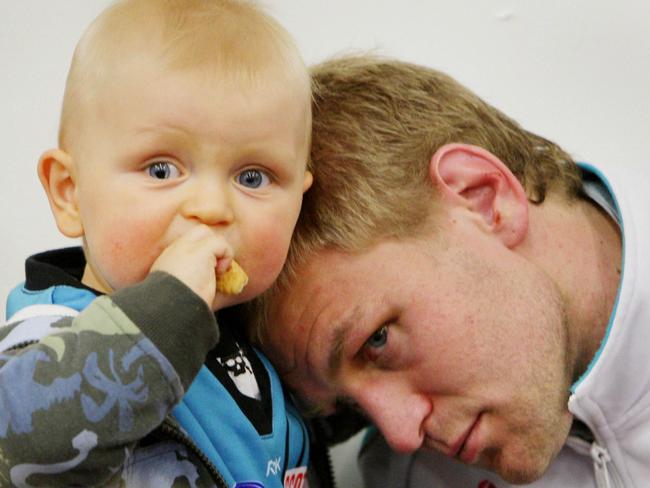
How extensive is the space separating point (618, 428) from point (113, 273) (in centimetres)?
57

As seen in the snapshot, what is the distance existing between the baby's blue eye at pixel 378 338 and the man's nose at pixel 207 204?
11.7 inches

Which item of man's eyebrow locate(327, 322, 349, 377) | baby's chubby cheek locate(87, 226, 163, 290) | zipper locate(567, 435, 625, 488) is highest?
baby's chubby cheek locate(87, 226, 163, 290)

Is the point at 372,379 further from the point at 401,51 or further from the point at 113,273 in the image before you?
the point at 401,51

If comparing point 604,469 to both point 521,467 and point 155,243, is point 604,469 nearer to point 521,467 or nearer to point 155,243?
point 521,467

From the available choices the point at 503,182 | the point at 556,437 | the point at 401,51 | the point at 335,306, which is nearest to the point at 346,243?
the point at 335,306

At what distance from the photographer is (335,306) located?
945 millimetres

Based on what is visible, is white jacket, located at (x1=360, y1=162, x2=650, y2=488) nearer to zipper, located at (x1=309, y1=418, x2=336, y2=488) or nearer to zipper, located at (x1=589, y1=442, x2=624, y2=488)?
zipper, located at (x1=589, y1=442, x2=624, y2=488)

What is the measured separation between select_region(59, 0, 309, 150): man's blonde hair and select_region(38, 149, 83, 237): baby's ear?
0.02 meters

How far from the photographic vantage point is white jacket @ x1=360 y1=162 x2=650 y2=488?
0.94 metres

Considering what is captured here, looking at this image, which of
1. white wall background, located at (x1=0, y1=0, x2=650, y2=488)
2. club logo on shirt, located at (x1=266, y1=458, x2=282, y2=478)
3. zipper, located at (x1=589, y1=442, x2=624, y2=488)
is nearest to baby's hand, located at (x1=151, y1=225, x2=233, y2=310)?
club logo on shirt, located at (x1=266, y1=458, x2=282, y2=478)

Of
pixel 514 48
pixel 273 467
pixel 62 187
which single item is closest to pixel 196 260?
pixel 62 187

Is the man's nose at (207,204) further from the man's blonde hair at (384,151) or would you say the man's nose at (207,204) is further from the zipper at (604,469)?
the zipper at (604,469)

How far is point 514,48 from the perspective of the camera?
1411 millimetres

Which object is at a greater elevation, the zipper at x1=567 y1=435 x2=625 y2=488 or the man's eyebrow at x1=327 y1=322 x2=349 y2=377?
the man's eyebrow at x1=327 y1=322 x2=349 y2=377
